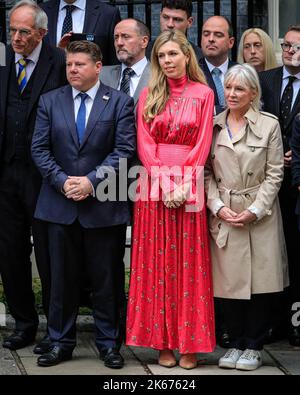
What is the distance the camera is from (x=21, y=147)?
8.59 metres

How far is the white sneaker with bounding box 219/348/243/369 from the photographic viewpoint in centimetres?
834

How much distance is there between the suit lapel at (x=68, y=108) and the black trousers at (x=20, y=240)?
1.56 ft

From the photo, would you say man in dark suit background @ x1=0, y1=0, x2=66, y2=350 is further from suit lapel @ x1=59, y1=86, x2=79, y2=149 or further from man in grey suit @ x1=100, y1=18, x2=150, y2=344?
man in grey suit @ x1=100, y1=18, x2=150, y2=344

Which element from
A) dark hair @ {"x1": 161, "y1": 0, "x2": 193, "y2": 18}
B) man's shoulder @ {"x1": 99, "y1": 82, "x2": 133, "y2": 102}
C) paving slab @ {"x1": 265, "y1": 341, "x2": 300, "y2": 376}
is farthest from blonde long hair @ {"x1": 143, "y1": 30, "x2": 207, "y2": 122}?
paving slab @ {"x1": 265, "y1": 341, "x2": 300, "y2": 376}

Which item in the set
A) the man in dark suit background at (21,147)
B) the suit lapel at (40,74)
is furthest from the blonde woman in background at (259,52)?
the suit lapel at (40,74)

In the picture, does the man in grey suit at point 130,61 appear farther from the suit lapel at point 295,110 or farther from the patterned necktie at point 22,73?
the suit lapel at point 295,110

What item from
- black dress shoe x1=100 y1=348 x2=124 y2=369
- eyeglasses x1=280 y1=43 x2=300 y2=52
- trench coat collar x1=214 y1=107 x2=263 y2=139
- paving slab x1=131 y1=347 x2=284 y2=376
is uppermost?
eyeglasses x1=280 y1=43 x2=300 y2=52

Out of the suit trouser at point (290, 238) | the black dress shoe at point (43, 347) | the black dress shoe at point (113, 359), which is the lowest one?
the black dress shoe at point (113, 359)

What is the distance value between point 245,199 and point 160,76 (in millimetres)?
1019

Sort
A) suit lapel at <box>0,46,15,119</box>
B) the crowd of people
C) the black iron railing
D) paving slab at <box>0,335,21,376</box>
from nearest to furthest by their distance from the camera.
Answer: paving slab at <box>0,335,21,376</box>, the crowd of people, suit lapel at <box>0,46,15,119</box>, the black iron railing

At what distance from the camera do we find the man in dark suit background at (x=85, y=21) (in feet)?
30.7

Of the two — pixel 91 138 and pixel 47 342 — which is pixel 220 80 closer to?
pixel 91 138

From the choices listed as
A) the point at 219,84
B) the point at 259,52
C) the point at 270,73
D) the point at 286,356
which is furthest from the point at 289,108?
the point at 286,356

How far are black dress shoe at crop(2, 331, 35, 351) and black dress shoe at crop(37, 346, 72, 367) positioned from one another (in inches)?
16.1
